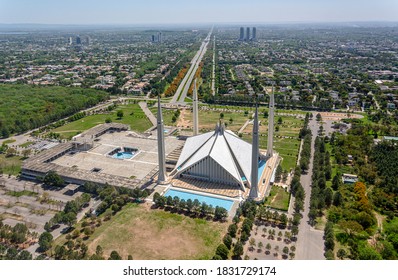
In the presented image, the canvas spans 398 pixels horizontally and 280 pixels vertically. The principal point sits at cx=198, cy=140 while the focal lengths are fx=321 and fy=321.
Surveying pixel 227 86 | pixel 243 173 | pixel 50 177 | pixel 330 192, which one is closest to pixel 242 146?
pixel 243 173

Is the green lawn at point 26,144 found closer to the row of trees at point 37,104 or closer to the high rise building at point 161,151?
the row of trees at point 37,104

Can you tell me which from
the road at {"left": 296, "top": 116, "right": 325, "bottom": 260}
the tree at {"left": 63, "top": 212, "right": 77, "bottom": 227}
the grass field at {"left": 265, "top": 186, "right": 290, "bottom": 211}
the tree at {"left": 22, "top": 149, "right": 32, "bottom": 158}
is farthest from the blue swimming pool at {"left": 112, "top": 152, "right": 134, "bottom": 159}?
the road at {"left": 296, "top": 116, "right": 325, "bottom": 260}

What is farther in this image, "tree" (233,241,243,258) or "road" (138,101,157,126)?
"road" (138,101,157,126)

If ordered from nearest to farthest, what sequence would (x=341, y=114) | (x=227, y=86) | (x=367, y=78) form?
1. (x=341, y=114)
2. (x=227, y=86)
3. (x=367, y=78)

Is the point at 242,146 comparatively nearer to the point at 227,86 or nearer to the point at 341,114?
the point at 341,114

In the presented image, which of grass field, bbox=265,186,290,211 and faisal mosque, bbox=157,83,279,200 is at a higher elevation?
faisal mosque, bbox=157,83,279,200

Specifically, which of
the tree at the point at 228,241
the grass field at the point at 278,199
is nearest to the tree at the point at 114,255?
the tree at the point at 228,241

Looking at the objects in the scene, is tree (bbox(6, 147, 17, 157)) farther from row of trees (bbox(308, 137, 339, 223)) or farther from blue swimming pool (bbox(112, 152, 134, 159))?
row of trees (bbox(308, 137, 339, 223))
